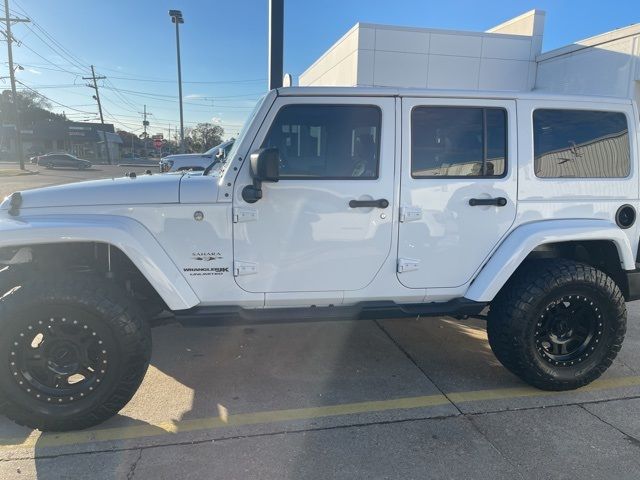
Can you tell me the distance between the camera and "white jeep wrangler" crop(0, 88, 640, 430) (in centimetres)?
274

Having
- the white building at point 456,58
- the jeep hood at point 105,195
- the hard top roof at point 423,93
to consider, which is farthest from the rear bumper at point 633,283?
the white building at point 456,58

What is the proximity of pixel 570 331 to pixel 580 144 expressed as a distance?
4.44 feet

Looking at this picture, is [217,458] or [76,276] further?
[76,276]

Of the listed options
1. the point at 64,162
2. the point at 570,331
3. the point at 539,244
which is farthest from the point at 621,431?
the point at 64,162

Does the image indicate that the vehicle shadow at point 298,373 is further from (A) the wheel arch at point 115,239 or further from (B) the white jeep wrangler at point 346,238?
(A) the wheel arch at point 115,239

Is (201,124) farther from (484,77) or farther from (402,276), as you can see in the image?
(402,276)

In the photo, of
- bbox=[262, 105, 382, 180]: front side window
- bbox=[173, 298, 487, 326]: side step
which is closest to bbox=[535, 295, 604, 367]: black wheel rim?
bbox=[173, 298, 487, 326]: side step

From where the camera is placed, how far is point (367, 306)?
314 cm

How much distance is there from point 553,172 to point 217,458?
2.86 meters

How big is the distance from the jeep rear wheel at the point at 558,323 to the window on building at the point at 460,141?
82 cm

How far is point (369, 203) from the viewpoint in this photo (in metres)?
2.99

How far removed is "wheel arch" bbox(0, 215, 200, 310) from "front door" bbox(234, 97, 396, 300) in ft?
1.32

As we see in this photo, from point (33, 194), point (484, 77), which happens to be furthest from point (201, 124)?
point (33, 194)

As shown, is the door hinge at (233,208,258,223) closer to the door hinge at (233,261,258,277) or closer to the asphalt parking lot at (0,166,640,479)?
the door hinge at (233,261,258,277)
